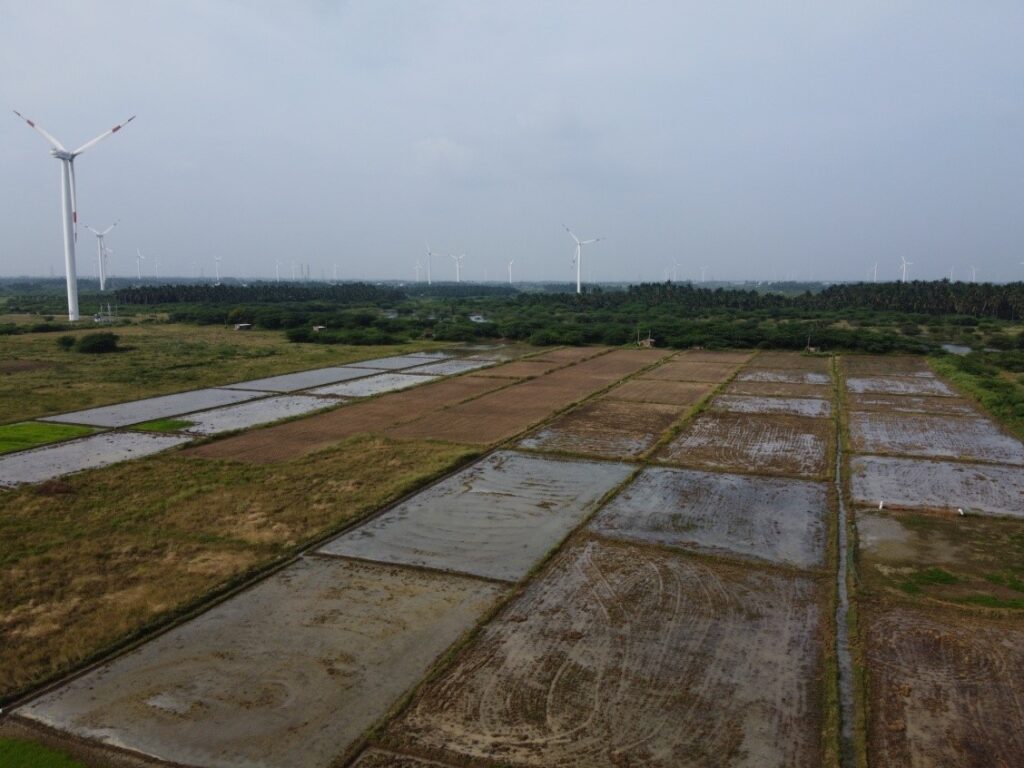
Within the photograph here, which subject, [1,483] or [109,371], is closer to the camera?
[1,483]

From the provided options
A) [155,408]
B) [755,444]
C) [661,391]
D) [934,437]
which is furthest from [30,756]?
[661,391]

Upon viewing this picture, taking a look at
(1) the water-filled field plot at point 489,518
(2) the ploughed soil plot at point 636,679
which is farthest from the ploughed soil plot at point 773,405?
(2) the ploughed soil plot at point 636,679

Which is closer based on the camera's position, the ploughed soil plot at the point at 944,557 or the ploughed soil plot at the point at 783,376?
the ploughed soil plot at the point at 944,557

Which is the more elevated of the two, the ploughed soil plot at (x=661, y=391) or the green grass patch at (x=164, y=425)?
the ploughed soil plot at (x=661, y=391)

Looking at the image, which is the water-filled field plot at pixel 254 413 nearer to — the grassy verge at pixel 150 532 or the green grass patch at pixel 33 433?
the green grass patch at pixel 33 433

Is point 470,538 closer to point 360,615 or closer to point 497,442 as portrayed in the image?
point 360,615

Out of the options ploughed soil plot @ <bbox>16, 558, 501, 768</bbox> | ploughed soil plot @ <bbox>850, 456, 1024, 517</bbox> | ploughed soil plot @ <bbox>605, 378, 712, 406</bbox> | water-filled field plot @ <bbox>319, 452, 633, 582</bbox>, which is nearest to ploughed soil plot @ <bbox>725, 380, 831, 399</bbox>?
ploughed soil plot @ <bbox>605, 378, 712, 406</bbox>

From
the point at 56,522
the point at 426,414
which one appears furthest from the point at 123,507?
the point at 426,414
